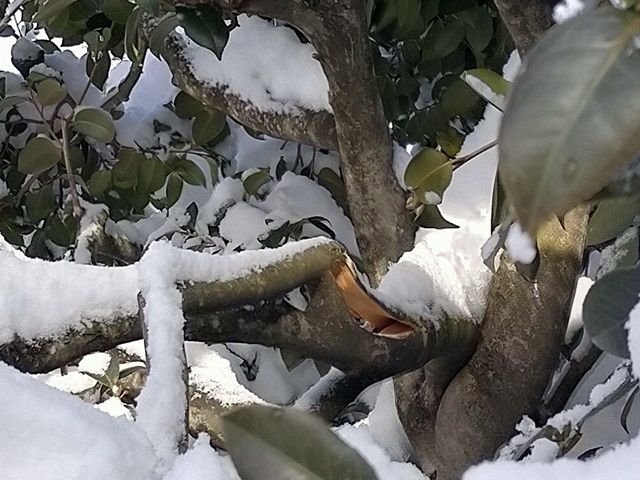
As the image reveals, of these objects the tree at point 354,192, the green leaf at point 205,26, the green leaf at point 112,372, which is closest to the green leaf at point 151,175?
the tree at point 354,192

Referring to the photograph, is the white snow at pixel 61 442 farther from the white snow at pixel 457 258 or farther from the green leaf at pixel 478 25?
the green leaf at pixel 478 25

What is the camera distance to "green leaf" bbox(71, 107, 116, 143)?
0.95 m

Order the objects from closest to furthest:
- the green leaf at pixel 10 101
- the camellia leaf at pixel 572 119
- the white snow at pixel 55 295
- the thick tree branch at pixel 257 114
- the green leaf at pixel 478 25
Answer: the camellia leaf at pixel 572 119 → the white snow at pixel 55 295 → the thick tree branch at pixel 257 114 → the green leaf at pixel 478 25 → the green leaf at pixel 10 101

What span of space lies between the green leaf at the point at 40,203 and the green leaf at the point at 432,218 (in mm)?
634

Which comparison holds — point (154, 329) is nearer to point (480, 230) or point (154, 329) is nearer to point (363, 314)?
point (363, 314)

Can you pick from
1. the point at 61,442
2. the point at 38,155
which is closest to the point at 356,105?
the point at 38,155

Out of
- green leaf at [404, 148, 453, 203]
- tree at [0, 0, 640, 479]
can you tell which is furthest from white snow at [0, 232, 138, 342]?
green leaf at [404, 148, 453, 203]

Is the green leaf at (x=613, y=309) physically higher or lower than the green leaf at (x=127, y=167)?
higher

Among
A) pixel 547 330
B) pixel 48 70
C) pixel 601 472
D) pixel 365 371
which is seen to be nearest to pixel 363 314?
pixel 365 371

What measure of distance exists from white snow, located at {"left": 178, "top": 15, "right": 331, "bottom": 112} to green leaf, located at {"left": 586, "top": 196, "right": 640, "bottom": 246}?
1.15 feet

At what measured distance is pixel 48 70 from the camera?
1.22 m

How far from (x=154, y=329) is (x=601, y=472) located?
0.69 feet

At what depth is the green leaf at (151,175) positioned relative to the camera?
1.12 meters

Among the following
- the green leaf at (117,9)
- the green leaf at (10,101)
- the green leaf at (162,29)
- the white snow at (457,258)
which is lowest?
the white snow at (457,258)
